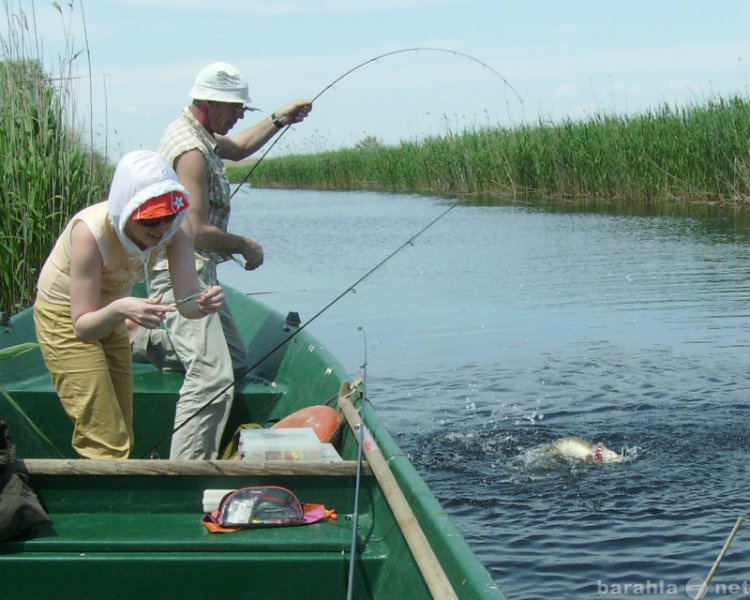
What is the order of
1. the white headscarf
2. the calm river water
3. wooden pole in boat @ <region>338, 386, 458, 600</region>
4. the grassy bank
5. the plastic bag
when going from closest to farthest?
wooden pole in boat @ <region>338, 386, 458, 600</region> → the plastic bag → the white headscarf → the calm river water → the grassy bank

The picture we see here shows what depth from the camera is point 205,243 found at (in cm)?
446

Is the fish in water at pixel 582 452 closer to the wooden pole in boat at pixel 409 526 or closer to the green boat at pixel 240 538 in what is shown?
the green boat at pixel 240 538

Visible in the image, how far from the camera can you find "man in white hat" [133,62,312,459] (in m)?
4.27

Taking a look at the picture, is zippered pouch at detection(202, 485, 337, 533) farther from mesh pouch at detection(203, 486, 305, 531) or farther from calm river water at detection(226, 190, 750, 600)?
calm river water at detection(226, 190, 750, 600)

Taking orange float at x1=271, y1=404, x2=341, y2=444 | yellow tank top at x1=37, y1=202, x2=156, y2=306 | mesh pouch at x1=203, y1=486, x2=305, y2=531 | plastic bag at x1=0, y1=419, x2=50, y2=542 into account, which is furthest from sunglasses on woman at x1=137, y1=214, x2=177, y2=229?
orange float at x1=271, y1=404, x2=341, y2=444

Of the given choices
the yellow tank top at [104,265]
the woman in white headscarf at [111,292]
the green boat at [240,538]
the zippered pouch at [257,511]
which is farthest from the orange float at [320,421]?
the yellow tank top at [104,265]

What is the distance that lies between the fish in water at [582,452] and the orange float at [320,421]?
1906mm

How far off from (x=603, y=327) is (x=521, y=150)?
1398 centimetres

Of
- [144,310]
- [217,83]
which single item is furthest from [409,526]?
[217,83]

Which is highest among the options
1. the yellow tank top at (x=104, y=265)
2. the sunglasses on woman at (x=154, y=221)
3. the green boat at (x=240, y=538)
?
the sunglasses on woman at (x=154, y=221)

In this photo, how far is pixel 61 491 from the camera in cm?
346

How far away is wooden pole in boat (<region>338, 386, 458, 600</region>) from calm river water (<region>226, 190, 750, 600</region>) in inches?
50.1

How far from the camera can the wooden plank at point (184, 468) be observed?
3.42 meters

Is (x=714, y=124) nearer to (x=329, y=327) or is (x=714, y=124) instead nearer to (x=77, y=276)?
(x=329, y=327)
